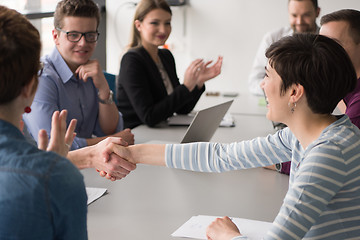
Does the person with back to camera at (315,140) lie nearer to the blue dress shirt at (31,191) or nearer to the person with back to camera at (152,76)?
the blue dress shirt at (31,191)

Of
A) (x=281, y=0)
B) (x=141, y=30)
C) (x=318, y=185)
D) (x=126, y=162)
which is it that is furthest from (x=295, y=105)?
(x=281, y=0)

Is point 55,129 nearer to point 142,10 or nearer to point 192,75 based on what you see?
point 192,75

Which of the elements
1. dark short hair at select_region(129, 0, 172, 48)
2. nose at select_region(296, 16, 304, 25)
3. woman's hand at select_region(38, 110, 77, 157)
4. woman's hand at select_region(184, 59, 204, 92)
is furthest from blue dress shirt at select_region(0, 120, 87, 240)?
nose at select_region(296, 16, 304, 25)

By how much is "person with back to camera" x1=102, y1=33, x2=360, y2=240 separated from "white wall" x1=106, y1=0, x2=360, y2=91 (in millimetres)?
3763

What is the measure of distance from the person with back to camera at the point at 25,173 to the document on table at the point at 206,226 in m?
0.52

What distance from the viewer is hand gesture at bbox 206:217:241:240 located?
121cm

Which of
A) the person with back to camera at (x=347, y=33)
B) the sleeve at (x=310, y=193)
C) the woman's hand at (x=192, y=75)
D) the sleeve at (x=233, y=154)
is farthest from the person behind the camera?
the woman's hand at (x=192, y=75)

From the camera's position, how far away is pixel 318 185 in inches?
41.7

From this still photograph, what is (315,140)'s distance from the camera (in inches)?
46.0

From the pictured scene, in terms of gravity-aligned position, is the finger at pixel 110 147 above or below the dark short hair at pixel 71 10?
below

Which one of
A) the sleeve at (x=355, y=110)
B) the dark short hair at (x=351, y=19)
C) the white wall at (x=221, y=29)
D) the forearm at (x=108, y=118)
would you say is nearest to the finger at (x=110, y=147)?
the forearm at (x=108, y=118)

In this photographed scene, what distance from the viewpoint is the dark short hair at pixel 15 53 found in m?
0.78

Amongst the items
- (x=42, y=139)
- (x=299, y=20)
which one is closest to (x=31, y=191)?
(x=42, y=139)

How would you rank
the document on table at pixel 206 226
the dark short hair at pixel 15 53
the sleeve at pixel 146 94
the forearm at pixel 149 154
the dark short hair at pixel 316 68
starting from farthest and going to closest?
1. the sleeve at pixel 146 94
2. the forearm at pixel 149 154
3. the document on table at pixel 206 226
4. the dark short hair at pixel 316 68
5. the dark short hair at pixel 15 53
